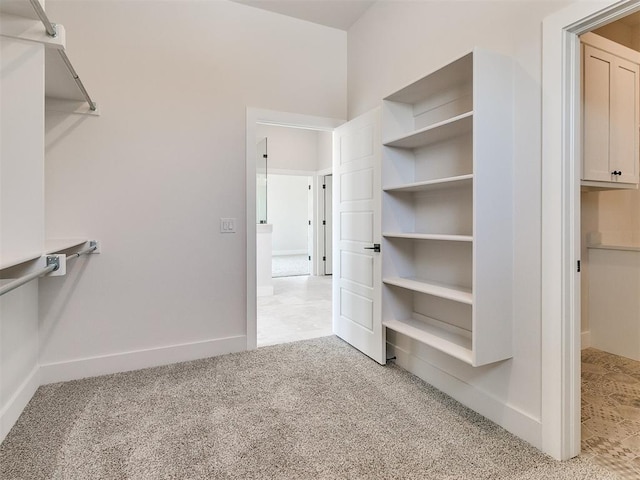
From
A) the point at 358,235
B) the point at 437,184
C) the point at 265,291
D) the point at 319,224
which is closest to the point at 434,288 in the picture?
the point at 437,184

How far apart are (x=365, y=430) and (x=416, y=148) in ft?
6.13

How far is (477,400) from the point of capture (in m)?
1.98

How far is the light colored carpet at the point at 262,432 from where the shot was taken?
1.50 m

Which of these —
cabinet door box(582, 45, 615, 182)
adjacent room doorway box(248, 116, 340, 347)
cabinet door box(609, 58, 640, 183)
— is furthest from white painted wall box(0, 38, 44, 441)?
cabinet door box(609, 58, 640, 183)

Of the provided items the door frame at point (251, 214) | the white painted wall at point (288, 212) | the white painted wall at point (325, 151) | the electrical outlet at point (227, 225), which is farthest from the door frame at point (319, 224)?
the electrical outlet at point (227, 225)

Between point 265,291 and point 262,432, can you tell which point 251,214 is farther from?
point 265,291

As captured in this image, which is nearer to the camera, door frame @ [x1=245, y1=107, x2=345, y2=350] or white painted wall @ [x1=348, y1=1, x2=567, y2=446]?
white painted wall @ [x1=348, y1=1, x2=567, y2=446]

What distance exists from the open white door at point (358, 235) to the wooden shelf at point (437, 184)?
19cm

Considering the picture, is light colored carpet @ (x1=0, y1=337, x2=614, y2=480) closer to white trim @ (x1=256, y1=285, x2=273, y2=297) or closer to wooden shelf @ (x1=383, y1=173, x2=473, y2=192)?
wooden shelf @ (x1=383, y1=173, x2=473, y2=192)

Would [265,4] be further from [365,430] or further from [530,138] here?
[365,430]

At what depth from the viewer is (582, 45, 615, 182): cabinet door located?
2155 millimetres

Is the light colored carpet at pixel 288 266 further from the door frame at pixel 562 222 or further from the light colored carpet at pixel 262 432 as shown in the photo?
the door frame at pixel 562 222

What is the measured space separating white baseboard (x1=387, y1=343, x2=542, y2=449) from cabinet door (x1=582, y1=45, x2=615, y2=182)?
1480 mm

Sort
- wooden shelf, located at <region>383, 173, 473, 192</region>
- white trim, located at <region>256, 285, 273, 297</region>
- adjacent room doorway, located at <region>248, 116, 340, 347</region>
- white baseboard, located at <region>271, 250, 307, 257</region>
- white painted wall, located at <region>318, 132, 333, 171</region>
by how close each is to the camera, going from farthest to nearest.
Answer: white baseboard, located at <region>271, 250, 307, 257</region>, white painted wall, located at <region>318, 132, 333, 171</region>, white trim, located at <region>256, 285, 273, 297</region>, adjacent room doorway, located at <region>248, 116, 340, 347</region>, wooden shelf, located at <region>383, 173, 473, 192</region>
